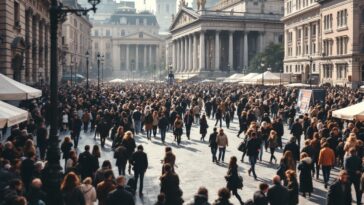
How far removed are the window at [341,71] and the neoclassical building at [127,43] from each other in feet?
363

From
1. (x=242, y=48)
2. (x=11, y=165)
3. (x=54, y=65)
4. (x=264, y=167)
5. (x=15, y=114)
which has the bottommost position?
(x=264, y=167)

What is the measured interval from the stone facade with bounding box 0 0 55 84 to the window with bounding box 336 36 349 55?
129 feet

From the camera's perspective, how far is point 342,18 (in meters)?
68.2

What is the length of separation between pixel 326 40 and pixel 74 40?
52.5 m

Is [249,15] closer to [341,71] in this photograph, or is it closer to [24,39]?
→ [341,71]

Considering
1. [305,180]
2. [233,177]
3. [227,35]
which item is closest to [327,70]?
[227,35]

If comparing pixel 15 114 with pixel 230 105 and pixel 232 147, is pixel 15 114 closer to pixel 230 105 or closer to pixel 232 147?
pixel 232 147

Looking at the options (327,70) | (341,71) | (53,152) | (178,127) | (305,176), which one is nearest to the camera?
(53,152)

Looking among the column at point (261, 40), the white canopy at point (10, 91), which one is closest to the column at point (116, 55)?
the column at point (261, 40)

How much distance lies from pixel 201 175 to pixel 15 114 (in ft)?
23.3

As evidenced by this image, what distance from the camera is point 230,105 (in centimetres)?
3384

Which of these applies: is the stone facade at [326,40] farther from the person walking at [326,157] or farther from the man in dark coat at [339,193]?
the man in dark coat at [339,193]

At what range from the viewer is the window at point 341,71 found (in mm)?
67875

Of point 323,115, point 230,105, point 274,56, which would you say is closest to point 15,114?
point 323,115
